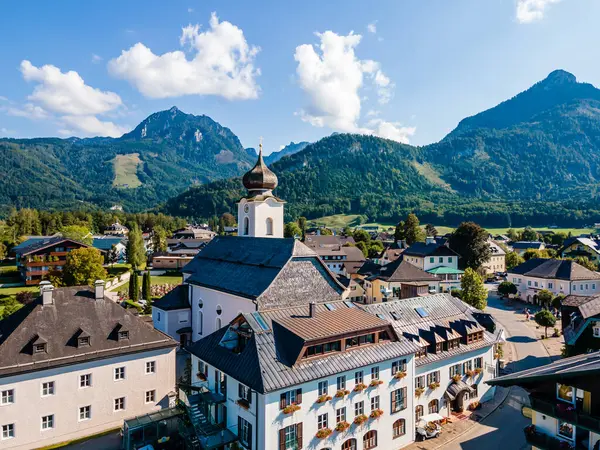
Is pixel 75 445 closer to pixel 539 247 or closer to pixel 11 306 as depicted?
pixel 11 306

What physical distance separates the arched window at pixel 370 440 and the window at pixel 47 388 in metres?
18.1

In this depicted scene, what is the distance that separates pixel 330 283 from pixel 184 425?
14.8m

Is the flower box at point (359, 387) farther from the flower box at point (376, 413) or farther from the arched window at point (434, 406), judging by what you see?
the arched window at point (434, 406)

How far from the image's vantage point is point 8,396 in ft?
70.5

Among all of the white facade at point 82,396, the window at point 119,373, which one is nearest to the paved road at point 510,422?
the white facade at point 82,396

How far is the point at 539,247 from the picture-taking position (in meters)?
111

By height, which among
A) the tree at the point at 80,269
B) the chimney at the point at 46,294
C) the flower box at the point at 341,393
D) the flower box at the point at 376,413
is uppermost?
the chimney at the point at 46,294

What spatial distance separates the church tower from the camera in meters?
41.2

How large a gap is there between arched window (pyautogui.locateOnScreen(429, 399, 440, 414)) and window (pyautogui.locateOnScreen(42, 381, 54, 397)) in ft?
76.7

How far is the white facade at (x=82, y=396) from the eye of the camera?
21.8 metres

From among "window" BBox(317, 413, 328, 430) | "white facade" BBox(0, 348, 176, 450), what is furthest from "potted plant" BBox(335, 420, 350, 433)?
"white facade" BBox(0, 348, 176, 450)

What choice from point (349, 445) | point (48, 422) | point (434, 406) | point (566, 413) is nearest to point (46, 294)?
point (48, 422)

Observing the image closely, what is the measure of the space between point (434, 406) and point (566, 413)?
13.9 meters

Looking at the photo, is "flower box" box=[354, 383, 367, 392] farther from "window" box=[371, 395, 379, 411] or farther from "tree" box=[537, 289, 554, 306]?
"tree" box=[537, 289, 554, 306]
